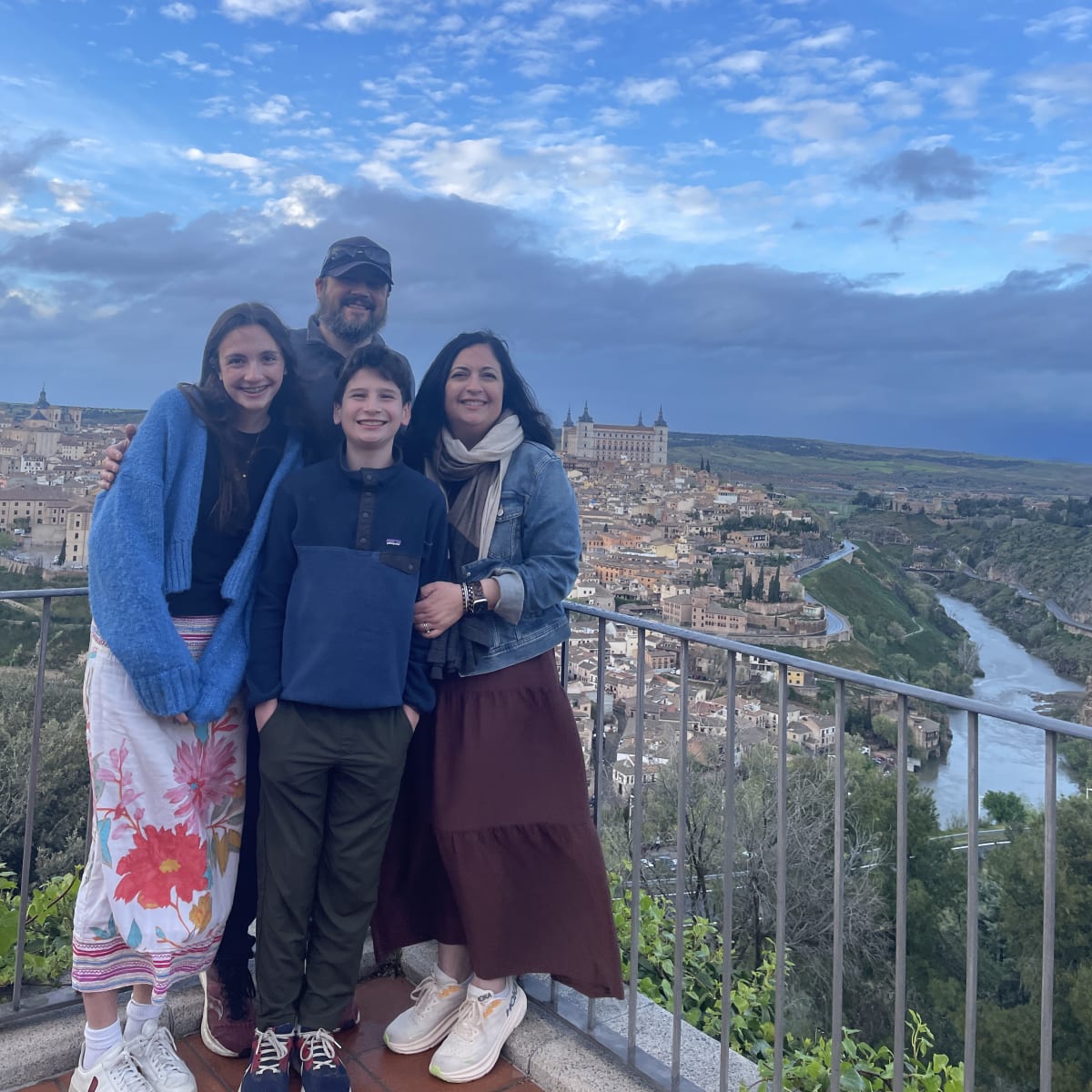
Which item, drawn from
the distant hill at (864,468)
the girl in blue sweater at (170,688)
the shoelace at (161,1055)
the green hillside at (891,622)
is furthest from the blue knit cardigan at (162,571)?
the distant hill at (864,468)

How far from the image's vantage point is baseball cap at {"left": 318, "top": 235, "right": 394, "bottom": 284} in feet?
7.71

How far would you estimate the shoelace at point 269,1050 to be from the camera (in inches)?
72.3

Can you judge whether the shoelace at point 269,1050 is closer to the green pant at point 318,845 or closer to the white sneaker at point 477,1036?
the green pant at point 318,845

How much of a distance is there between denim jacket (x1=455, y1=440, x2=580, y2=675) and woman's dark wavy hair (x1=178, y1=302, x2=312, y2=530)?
49cm

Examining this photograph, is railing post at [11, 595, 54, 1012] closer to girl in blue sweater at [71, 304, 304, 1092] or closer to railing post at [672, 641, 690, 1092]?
girl in blue sweater at [71, 304, 304, 1092]

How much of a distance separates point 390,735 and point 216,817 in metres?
0.41

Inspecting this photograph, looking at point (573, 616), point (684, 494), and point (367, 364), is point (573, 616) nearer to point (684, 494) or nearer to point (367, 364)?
point (367, 364)

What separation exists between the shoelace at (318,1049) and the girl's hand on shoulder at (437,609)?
0.83m

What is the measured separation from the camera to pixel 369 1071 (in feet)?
6.57

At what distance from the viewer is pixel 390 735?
185 cm

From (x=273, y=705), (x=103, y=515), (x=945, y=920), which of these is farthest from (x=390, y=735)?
(x=945, y=920)

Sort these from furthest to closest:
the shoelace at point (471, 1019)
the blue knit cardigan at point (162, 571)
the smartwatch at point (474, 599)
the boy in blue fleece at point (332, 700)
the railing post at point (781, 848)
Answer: the shoelace at point (471, 1019) → the smartwatch at point (474, 599) → the boy in blue fleece at point (332, 700) → the blue knit cardigan at point (162, 571) → the railing post at point (781, 848)

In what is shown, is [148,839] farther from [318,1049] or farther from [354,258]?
[354,258]

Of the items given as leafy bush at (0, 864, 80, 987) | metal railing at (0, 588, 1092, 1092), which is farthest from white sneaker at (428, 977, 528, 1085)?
leafy bush at (0, 864, 80, 987)
